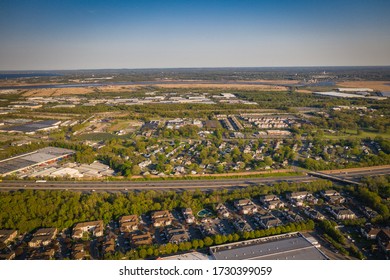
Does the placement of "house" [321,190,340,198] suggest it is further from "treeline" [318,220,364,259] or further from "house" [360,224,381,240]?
"house" [360,224,381,240]

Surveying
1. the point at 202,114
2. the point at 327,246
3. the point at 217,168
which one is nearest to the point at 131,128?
the point at 202,114

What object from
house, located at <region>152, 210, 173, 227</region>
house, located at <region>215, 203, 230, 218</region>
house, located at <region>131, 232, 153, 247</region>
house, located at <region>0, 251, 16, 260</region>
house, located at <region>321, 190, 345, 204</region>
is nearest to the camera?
house, located at <region>0, 251, 16, 260</region>

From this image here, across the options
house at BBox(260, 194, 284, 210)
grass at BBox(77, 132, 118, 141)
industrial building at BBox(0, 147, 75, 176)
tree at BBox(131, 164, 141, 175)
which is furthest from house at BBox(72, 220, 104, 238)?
grass at BBox(77, 132, 118, 141)

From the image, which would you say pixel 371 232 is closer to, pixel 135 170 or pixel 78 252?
pixel 78 252

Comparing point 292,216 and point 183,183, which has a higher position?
point 183,183

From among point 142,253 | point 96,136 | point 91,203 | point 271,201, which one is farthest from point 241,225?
point 96,136

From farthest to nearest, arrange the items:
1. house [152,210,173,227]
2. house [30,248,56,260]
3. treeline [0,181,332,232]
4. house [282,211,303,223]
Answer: house [282,211,303,223] < house [152,210,173,227] < treeline [0,181,332,232] < house [30,248,56,260]
